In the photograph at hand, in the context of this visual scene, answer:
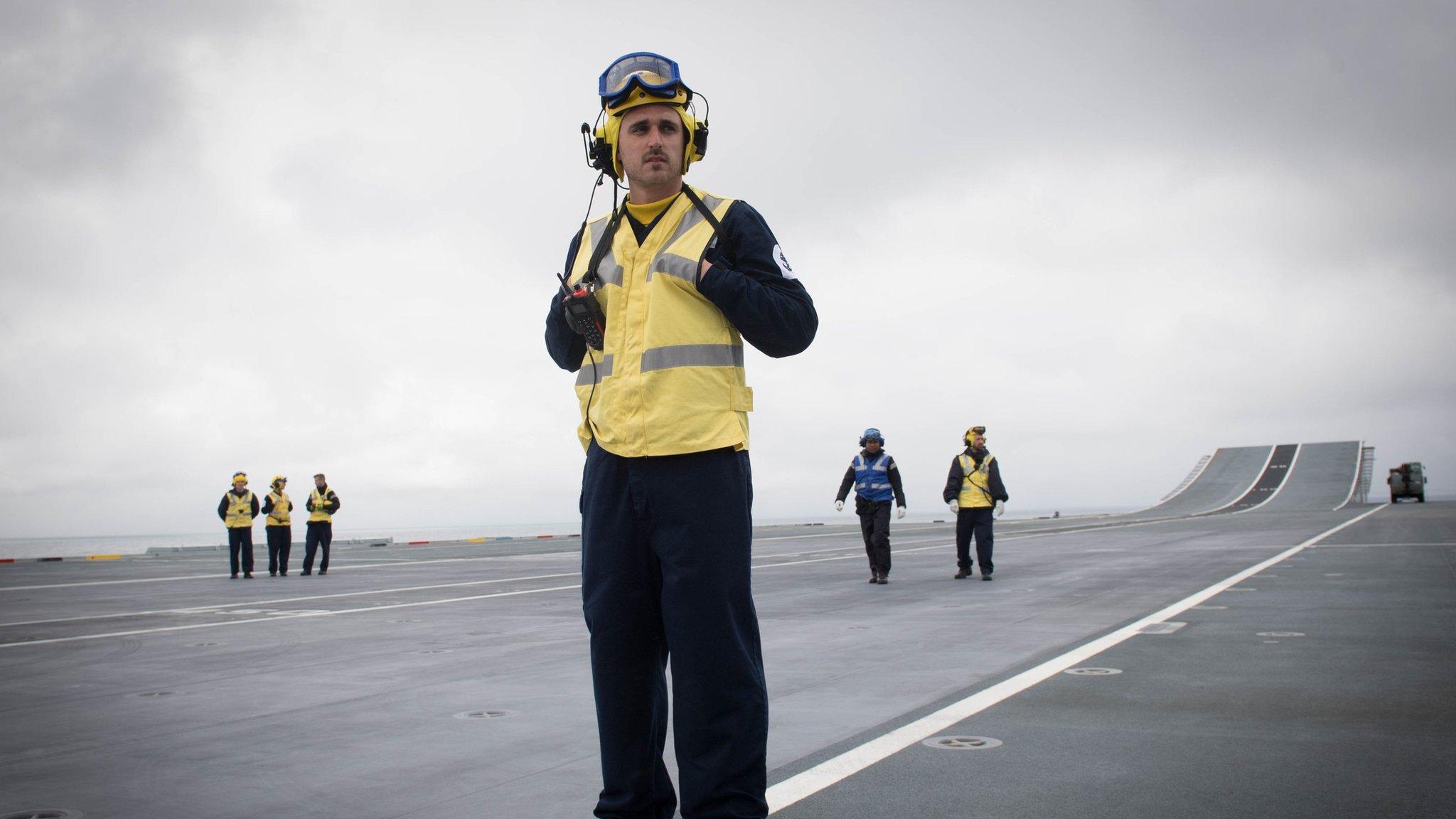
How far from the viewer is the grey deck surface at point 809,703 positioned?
11.6 ft

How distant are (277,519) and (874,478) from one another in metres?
10.8

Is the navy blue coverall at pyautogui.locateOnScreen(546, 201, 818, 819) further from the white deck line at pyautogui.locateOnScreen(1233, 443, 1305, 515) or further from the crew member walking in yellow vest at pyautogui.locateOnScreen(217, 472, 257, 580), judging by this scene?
the white deck line at pyautogui.locateOnScreen(1233, 443, 1305, 515)

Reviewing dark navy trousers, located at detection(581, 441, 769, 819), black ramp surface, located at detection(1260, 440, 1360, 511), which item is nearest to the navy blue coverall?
dark navy trousers, located at detection(581, 441, 769, 819)

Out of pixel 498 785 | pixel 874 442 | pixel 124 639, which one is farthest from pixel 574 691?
pixel 874 442

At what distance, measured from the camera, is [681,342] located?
8.27 feet

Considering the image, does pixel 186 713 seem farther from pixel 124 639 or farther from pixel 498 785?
pixel 124 639

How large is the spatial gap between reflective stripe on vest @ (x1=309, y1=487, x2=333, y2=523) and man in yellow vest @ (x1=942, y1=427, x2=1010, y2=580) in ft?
34.9

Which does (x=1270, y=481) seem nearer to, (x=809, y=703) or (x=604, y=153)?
(x=809, y=703)

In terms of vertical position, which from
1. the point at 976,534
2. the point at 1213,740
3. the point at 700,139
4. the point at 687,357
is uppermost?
the point at 700,139

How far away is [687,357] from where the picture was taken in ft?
8.21

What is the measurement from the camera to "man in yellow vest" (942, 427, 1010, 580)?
13875mm

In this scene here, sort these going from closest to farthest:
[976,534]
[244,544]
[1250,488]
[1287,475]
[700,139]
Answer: [700,139], [976,534], [244,544], [1250,488], [1287,475]

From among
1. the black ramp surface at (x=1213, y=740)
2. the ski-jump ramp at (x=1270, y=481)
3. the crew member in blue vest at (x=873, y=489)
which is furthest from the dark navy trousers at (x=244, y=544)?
Answer: the ski-jump ramp at (x=1270, y=481)

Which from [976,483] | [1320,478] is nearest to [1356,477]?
[1320,478]
